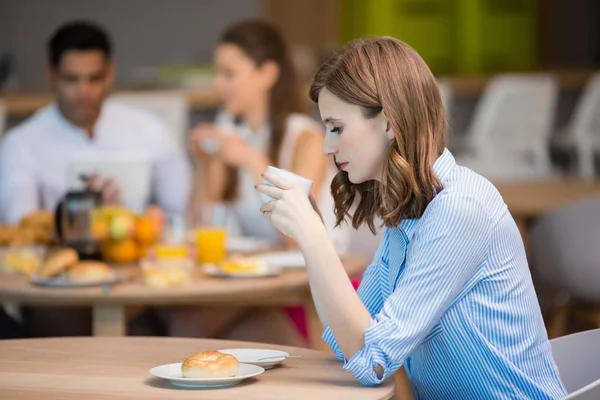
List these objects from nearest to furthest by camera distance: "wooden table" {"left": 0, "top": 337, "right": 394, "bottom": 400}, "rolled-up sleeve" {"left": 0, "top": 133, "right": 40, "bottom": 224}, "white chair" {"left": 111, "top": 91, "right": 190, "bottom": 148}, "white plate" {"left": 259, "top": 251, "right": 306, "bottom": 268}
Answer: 1. "wooden table" {"left": 0, "top": 337, "right": 394, "bottom": 400}
2. "white plate" {"left": 259, "top": 251, "right": 306, "bottom": 268}
3. "rolled-up sleeve" {"left": 0, "top": 133, "right": 40, "bottom": 224}
4. "white chair" {"left": 111, "top": 91, "right": 190, "bottom": 148}

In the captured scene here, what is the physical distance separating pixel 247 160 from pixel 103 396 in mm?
1834

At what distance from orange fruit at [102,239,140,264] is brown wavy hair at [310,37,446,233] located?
1.25 metres

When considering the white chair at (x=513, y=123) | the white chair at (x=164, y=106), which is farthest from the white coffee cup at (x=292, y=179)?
the white chair at (x=513, y=123)

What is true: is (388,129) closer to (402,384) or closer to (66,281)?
(66,281)

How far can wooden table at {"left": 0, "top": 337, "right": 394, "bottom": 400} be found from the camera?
143cm

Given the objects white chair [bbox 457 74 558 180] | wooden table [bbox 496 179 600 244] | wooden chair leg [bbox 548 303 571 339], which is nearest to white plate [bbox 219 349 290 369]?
wooden table [bbox 496 179 600 244]

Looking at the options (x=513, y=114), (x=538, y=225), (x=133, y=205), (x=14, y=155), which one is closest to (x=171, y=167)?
(x=14, y=155)

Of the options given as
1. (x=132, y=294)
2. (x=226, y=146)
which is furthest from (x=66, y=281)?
(x=226, y=146)

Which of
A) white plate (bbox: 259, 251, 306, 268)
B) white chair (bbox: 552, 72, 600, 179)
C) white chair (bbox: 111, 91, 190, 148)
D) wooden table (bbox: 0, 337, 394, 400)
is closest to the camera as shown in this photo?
wooden table (bbox: 0, 337, 394, 400)

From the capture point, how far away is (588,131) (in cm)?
749

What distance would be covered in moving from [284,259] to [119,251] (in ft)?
1.38

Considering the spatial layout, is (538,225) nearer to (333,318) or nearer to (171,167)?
(171,167)

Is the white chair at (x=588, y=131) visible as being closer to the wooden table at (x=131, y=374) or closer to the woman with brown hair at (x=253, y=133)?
the woman with brown hair at (x=253, y=133)

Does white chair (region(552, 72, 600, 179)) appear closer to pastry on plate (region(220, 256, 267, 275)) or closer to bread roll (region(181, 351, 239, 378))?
pastry on plate (region(220, 256, 267, 275))
